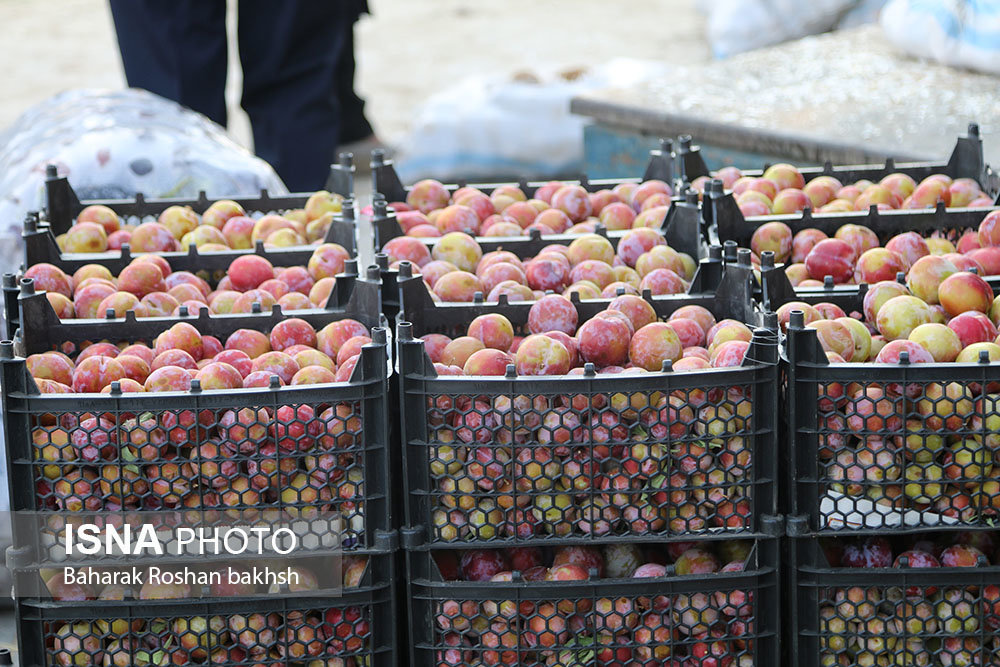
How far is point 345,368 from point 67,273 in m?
0.71

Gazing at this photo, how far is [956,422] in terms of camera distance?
1413mm

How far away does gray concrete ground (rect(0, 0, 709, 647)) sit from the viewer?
258 inches

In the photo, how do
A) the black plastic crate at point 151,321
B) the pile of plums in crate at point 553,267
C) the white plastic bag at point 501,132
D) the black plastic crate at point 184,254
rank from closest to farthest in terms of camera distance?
the black plastic crate at point 151,321, the pile of plums in crate at point 553,267, the black plastic crate at point 184,254, the white plastic bag at point 501,132

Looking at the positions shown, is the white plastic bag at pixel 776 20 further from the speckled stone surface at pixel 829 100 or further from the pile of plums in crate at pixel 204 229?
the pile of plums in crate at pixel 204 229

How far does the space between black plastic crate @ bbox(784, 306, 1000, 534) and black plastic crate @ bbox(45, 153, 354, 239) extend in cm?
113

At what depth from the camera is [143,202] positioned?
2.33m

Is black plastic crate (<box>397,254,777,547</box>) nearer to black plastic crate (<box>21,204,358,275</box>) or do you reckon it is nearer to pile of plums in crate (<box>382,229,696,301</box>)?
pile of plums in crate (<box>382,229,696,301</box>)

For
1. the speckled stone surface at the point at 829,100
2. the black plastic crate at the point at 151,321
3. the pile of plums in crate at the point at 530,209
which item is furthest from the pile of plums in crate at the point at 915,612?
the speckled stone surface at the point at 829,100

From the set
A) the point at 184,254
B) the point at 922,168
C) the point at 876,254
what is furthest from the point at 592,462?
the point at 922,168

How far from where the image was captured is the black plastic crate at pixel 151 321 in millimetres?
1702

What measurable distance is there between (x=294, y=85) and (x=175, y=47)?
0.70 m

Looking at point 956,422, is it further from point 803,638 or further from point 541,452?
point 541,452

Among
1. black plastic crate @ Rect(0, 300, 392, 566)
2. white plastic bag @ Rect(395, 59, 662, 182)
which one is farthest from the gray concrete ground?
black plastic crate @ Rect(0, 300, 392, 566)

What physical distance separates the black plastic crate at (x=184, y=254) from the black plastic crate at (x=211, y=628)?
2.31ft
